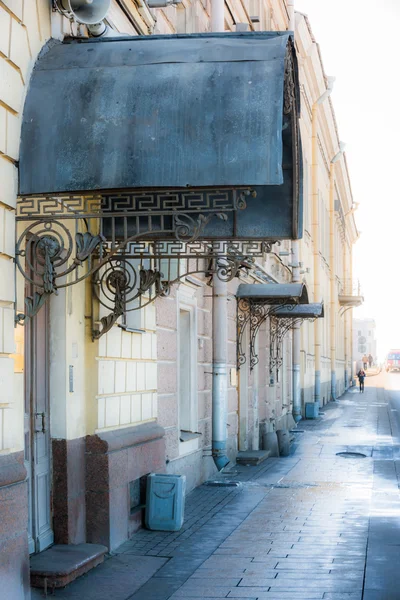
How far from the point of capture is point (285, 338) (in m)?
23.9

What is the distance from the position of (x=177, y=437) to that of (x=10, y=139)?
5690mm

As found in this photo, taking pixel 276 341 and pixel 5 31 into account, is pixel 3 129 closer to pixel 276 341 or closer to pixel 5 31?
pixel 5 31

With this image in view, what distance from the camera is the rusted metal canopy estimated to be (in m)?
6.78

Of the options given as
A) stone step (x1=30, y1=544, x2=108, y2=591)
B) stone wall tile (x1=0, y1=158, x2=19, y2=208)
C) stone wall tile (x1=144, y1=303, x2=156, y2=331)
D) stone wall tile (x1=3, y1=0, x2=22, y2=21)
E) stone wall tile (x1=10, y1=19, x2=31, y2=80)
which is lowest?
stone step (x1=30, y1=544, x2=108, y2=591)

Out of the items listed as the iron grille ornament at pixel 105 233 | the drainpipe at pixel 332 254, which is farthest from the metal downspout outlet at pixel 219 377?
the drainpipe at pixel 332 254

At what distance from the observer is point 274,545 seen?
9.16 m

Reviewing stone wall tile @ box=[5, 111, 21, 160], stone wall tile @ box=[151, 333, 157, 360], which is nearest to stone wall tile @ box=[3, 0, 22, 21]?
stone wall tile @ box=[5, 111, 21, 160]

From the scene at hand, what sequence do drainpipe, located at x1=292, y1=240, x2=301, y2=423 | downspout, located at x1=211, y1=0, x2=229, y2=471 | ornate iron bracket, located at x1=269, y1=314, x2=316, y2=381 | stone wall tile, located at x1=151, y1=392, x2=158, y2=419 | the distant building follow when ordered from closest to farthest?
stone wall tile, located at x1=151, y1=392, x2=158, y2=419, downspout, located at x1=211, y1=0, x2=229, y2=471, ornate iron bracket, located at x1=269, y1=314, x2=316, y2=381, drainpipe, located at x1=292, y1=240, x2=301, y2=423, the distant building

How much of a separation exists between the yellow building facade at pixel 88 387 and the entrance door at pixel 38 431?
0.04 ft

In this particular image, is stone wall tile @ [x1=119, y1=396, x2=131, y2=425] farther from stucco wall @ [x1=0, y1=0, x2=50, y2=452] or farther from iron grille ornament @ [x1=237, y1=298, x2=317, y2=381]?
iron grille ornament @ [x1=237, y1=298, x2=317, y2=381]

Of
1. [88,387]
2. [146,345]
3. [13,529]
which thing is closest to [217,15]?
[146,345]

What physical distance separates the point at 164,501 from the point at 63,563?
237cm

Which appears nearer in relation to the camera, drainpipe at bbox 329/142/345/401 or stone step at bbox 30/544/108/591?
stone step at bbox 30/544/108/591

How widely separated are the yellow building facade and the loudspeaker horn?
0.53 ft
